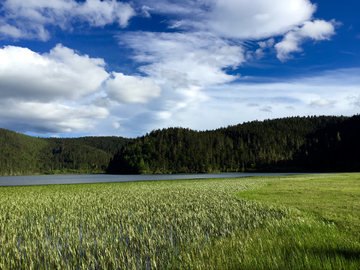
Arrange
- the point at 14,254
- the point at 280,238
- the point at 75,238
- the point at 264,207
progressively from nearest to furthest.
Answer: the point at 14,254
the point at 280,238
the point at 75,238
the point at 264,207

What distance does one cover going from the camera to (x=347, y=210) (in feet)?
59.2

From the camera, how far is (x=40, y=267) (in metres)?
9.82

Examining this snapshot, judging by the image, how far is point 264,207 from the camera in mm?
21156

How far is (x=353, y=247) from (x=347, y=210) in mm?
9613

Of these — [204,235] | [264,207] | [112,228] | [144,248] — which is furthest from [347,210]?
[112,228]

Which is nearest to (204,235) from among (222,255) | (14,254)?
(222,255)

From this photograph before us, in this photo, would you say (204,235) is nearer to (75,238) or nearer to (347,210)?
(75,238)

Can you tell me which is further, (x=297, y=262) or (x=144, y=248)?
(x=144, y=248)

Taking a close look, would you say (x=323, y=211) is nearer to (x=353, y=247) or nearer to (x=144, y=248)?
(x=353, y=247)

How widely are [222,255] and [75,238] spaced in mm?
8350

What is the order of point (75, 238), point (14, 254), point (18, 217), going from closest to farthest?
point (14, 254) < point (75, 238) < point (18, 217)

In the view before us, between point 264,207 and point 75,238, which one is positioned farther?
point 264,207

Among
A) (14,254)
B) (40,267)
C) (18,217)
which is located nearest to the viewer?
(40,267)

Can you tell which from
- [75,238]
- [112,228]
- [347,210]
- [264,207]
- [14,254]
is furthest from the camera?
[264,207]
